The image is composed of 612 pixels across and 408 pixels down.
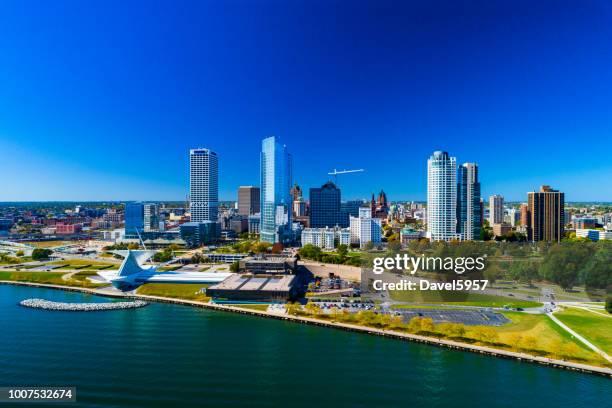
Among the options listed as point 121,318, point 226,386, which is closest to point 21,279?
point 121,318

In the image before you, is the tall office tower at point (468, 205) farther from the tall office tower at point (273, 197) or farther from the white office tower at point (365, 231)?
the tall office tower at point (273, 197)

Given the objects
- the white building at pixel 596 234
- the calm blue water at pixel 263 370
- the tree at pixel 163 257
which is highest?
the white building at pixel 596 234

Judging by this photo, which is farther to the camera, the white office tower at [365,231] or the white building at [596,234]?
the white building at [596,234]

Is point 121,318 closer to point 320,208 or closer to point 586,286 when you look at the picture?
point 586,286

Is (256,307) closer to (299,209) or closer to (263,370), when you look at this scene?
A: (263,370)

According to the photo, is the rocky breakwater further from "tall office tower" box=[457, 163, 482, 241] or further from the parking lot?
"tall office tower" box=[457, 163, 482, 241]

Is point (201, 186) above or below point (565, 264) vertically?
above

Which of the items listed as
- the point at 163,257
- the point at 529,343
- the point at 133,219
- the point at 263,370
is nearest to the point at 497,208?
the point at 163,257

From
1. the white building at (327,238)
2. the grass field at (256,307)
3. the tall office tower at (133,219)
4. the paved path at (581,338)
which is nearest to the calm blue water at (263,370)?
the paved path at (581,338)

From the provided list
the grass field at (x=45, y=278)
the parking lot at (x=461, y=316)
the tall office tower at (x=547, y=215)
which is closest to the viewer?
the parking lot at (x=461, y=316)
